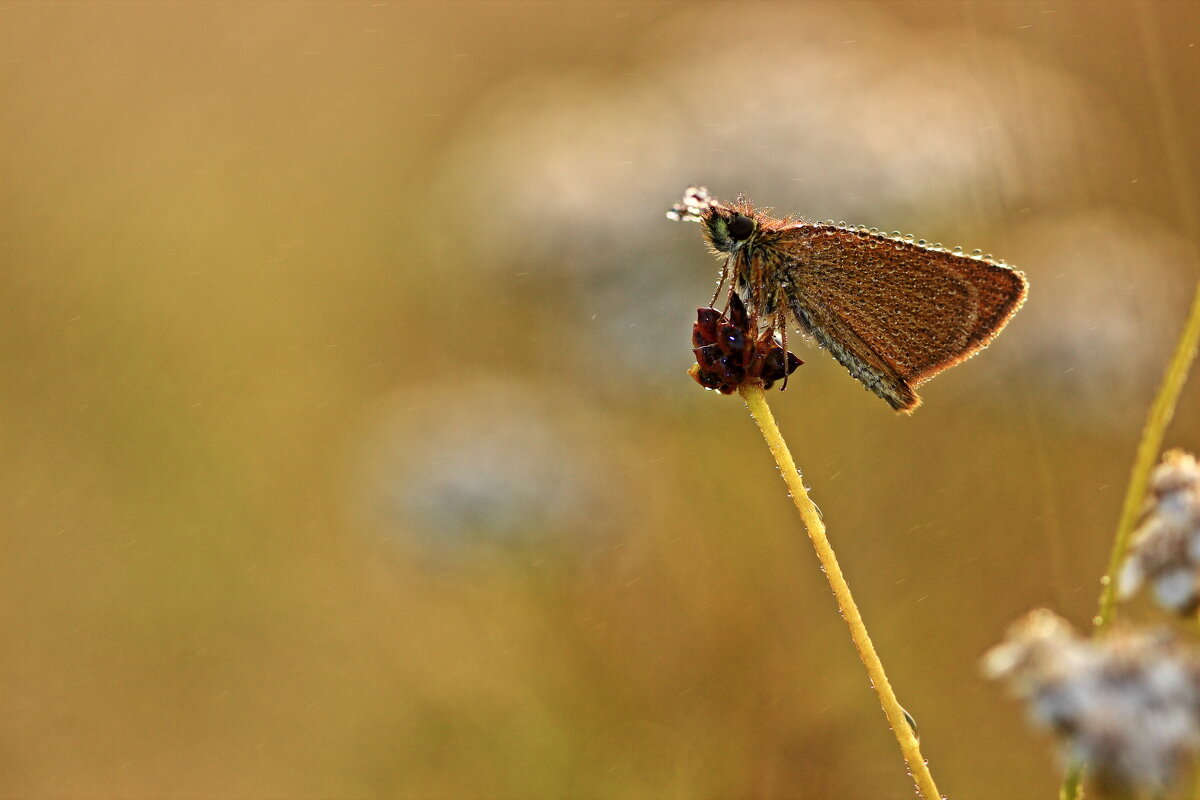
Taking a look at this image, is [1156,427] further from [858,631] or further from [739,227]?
[739,227]

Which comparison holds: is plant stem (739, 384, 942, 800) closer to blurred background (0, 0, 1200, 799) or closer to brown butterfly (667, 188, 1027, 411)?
brown butterfly (667, 188, 1027, 411)

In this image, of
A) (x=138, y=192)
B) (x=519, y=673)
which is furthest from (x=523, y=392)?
(x=138, y=192)

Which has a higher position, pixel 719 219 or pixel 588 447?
pixel 588 447

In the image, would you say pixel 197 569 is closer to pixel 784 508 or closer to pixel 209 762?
pixel 209 762

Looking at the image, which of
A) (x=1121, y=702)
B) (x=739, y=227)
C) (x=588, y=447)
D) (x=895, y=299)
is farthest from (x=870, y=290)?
(x=588, y=447)

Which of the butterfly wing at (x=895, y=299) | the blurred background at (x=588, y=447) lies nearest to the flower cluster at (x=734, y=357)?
the butterfly wing at (x=895, y=299)

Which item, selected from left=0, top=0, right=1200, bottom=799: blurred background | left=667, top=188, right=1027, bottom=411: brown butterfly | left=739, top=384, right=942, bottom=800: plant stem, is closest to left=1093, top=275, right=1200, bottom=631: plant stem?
left=739, top=384, right=942, bottom=800: plant stem
